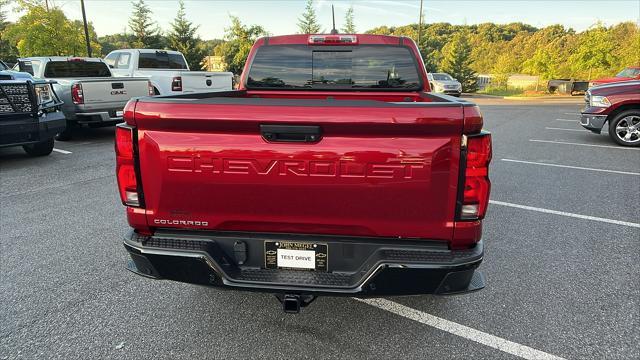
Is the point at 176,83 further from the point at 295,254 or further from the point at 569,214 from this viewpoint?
the point at 295,254

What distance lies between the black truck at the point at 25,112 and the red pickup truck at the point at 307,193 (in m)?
5.99

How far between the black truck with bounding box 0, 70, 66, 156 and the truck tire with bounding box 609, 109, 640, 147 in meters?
11.8

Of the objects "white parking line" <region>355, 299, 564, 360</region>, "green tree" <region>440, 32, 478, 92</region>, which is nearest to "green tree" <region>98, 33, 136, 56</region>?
"green tree" <region>440, 32, 478, 92</region>

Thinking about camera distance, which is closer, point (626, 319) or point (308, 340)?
point (308, 340)

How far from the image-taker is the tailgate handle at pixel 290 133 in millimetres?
2080

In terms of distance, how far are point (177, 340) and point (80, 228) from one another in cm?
256

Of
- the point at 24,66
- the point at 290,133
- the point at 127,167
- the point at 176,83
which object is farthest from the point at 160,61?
the point at 290,133

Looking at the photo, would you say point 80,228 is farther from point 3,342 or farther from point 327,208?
point 327,208

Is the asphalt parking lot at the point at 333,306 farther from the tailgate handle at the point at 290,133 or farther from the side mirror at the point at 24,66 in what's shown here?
the side mirror at the point at 24,66

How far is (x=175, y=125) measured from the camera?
2139 millimetres

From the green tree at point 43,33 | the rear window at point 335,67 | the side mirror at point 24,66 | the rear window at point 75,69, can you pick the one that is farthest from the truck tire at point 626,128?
the green tree at point 43,33

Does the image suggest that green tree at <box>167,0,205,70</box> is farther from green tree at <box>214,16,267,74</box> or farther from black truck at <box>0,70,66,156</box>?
black truck at <box>0,70,66,156</box>

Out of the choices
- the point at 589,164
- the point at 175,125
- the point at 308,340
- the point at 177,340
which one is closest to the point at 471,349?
the point at 308,340

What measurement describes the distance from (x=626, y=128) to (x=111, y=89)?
1182 cm
